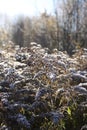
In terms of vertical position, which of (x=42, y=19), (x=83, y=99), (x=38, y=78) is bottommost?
(x=42, y=19)

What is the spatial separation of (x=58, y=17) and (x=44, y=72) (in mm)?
16450

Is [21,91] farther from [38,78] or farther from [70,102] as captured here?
[70,102]

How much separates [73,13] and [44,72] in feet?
50.9

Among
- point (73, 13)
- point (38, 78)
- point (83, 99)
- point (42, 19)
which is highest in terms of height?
point (38, 78)

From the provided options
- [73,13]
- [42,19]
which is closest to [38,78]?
[73,13]

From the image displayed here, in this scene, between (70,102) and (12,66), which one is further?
(12,66)

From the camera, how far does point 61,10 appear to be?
66.6 feet

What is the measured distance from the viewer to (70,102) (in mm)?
4609

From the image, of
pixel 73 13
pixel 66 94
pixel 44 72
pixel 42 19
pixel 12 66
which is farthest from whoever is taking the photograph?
pixel 42 19

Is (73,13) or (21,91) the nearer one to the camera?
(21,91)

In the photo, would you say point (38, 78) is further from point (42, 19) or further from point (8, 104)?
point (42, 19)

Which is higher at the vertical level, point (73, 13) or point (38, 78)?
point (38, 78)

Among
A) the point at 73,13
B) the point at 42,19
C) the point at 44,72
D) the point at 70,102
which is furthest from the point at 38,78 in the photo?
the point at 42,19

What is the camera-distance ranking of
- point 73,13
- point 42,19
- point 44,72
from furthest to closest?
1. point 42,19
2. point 73,13
3. point 44,72
